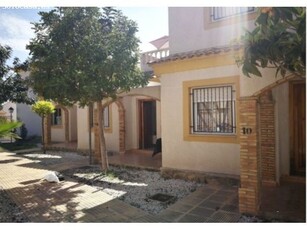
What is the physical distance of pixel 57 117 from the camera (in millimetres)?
19859

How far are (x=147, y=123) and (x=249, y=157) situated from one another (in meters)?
9.35

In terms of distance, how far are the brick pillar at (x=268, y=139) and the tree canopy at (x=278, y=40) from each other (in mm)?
3134

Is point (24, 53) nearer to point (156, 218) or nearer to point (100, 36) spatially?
point (100, 36)

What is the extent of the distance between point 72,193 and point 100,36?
458 cm

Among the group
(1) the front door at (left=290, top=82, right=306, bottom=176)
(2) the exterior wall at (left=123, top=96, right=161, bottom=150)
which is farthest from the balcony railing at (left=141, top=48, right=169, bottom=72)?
(1) the front door at (left=290, top=82, right=306, bottom=176)

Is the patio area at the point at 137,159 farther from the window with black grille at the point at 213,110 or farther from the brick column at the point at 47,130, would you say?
the brick column at the point at 47,130

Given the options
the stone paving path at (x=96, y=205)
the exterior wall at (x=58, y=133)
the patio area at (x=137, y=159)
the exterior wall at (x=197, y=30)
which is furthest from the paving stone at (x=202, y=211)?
the exterior wall at (x=58, y=133)

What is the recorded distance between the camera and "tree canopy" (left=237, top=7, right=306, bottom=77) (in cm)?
397

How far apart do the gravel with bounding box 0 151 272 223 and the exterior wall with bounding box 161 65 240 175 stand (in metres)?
0.67

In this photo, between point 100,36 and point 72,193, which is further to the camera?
point 100,36

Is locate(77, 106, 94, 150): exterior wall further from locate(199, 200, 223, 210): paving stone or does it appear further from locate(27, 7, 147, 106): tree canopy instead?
locate(199, 200, 223, 210): paving stone

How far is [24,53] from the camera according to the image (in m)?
9.00
